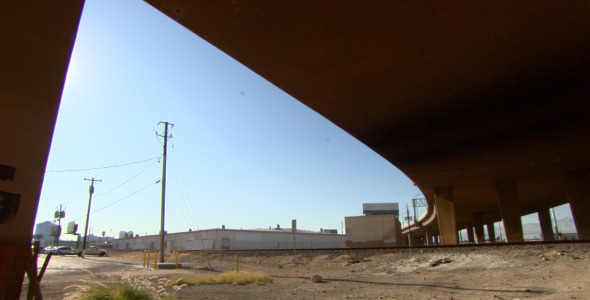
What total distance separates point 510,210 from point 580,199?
16.5 ft

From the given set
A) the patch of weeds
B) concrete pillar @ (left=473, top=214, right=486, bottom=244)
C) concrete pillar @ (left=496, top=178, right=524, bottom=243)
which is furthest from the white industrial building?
the patch of weeds

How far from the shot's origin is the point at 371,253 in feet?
63.9

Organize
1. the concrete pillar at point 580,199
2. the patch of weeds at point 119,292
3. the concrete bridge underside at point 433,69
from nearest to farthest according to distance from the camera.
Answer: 1. the patch of weeds at point 119,292
2. the concrete bridge underside at point 433,69
3. the concrete pillar at point 580,199

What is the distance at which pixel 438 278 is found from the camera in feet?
40.3

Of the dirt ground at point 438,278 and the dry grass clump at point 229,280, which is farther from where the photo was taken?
the dry grass clump at point 229,280

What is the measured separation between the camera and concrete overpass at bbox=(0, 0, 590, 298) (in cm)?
466

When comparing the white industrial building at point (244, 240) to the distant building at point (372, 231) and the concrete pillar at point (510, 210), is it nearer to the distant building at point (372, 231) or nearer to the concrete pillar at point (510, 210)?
the distant building at point (372, 231)

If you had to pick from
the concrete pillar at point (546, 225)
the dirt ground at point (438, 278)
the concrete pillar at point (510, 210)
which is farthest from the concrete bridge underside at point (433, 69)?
the concrete pillar at point (546, 225)

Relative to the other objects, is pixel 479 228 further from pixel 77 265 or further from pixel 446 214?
pixel 77 265

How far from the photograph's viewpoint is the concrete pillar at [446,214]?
34.8 meters

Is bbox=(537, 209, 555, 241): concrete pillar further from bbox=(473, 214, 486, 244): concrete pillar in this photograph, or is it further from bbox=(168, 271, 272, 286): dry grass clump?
bbox=(168, 271, 272, 286): dry grass clump

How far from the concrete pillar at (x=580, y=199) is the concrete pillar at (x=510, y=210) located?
392 centimetres

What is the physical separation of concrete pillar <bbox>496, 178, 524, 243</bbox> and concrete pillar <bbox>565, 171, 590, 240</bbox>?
154 inches

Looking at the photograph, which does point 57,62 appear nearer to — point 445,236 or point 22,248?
point 22,248
